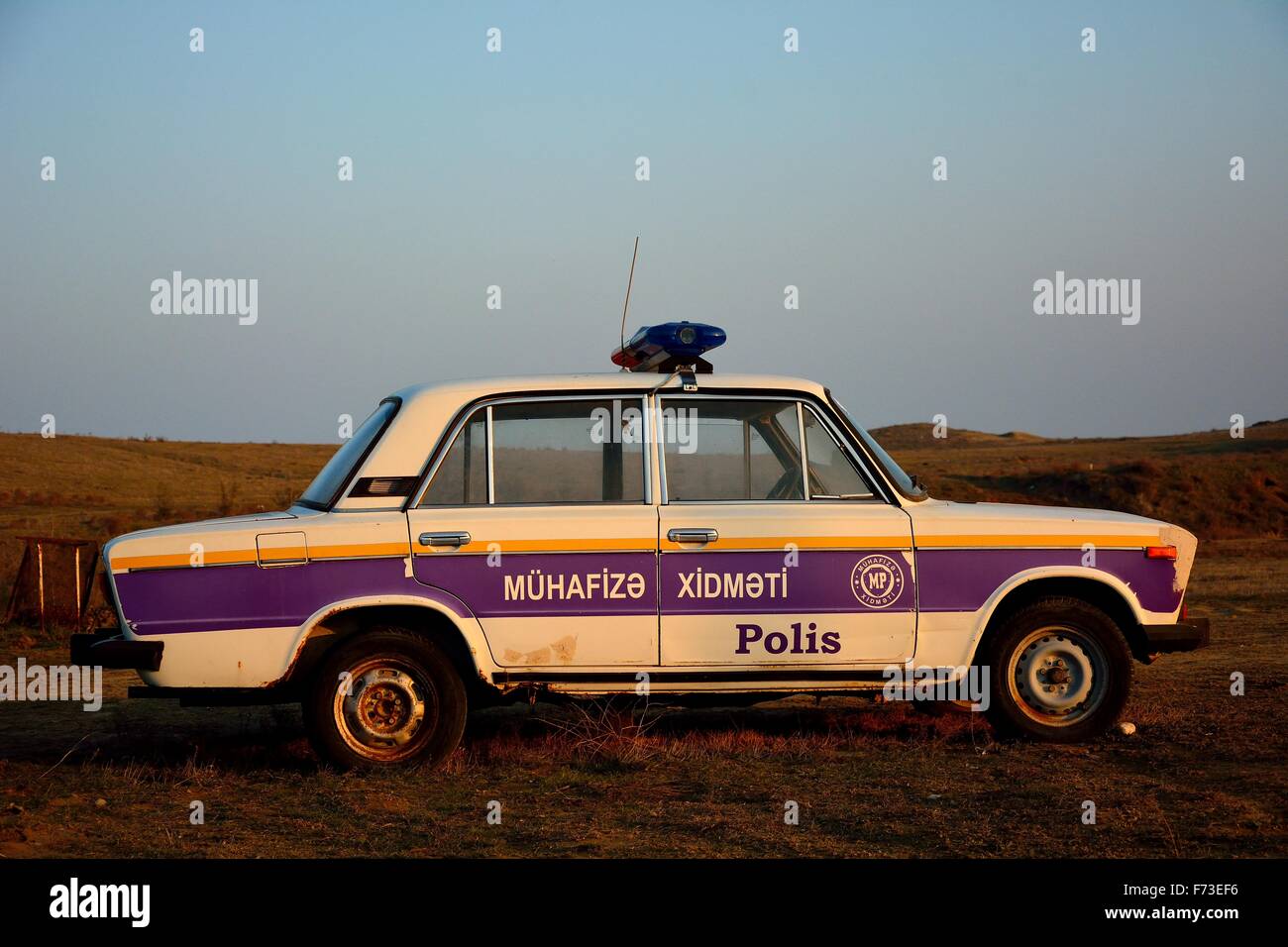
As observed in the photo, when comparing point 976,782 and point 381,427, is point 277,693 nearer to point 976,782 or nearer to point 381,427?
point 381,427

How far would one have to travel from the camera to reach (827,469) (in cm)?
724

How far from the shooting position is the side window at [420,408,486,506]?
701cm

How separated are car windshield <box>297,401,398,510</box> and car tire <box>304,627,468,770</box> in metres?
0.80

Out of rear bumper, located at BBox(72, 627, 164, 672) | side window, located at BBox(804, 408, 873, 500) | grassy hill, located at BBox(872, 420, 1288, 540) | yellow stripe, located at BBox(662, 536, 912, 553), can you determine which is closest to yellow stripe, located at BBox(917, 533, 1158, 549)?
yellow stripe, located at BBox(662, 536, 912, 553)

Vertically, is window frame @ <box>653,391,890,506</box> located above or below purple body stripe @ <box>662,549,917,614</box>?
above

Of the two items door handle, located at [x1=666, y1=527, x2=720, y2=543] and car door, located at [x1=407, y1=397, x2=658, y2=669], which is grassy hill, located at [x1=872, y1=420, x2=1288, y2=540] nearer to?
door handle, located at [x1=666, y1=527, x2=720, y2=543]

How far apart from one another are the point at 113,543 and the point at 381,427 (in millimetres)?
1462

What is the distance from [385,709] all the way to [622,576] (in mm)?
1427

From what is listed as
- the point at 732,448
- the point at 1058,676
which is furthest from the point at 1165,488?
the point at 732,448

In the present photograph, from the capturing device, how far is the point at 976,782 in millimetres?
6527

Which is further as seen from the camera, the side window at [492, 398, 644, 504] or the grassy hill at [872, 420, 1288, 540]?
the grassy hill at [872, 420, 1288, 540]

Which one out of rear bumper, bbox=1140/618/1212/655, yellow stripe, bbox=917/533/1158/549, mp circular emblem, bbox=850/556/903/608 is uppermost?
yellow stripe, bbox=917/533/1158/549

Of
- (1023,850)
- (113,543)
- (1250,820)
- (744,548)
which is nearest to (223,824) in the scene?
(113,543)

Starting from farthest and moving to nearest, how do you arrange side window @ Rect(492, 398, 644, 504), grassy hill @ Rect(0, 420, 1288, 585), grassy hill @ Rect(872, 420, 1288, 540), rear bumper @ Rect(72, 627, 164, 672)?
grassy hill @ Rect(872, 420, 1288, 540) → grassy hill @ Rect(0, 420, 1288, 585) → side window @ Rect(492, 398, 644, 504) → rear bumper @ Rect(72, 627, 164, 672)
